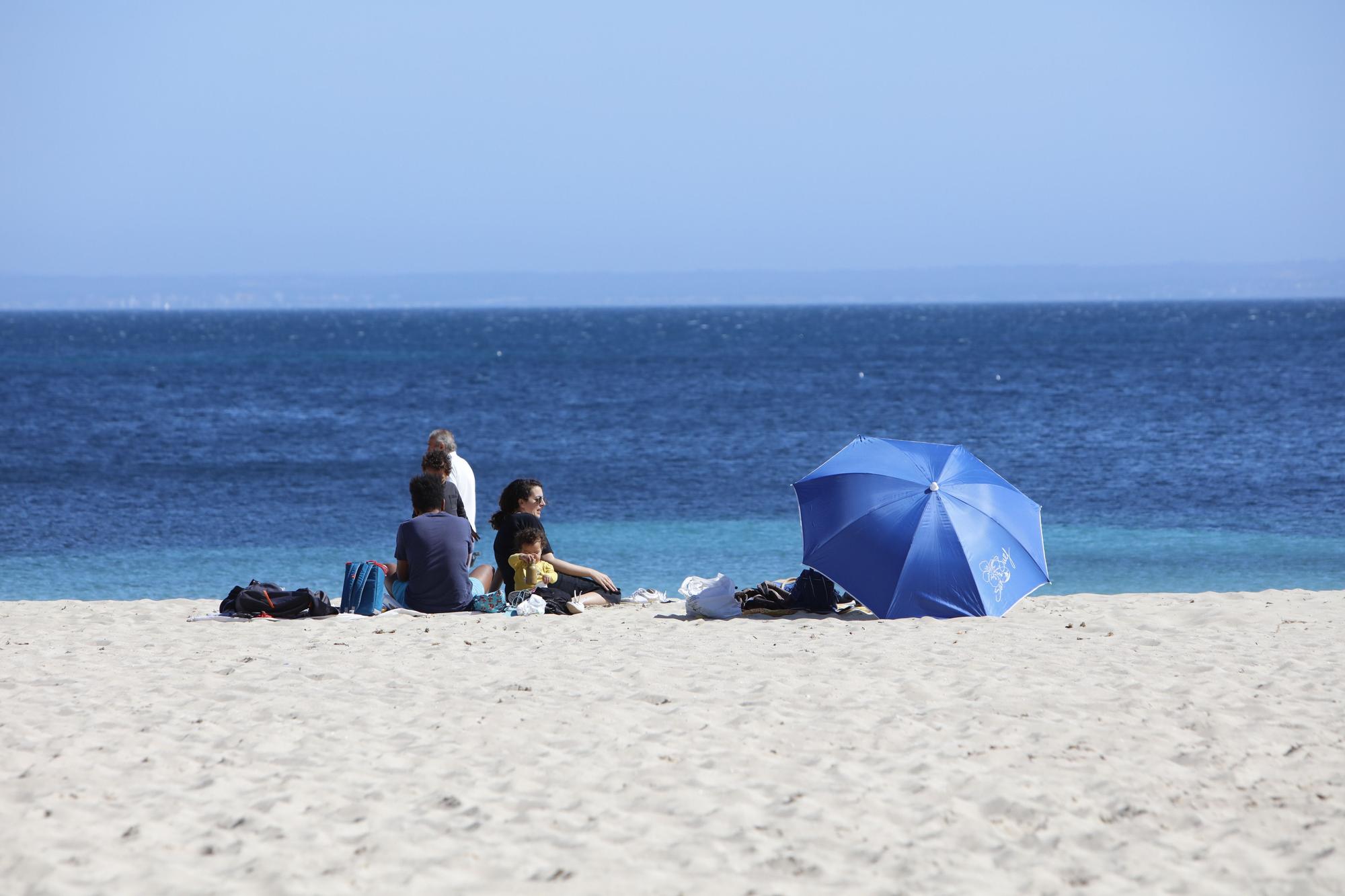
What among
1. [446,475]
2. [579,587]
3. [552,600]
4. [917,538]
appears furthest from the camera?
[579,587]

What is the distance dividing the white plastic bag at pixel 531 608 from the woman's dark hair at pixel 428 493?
102 centimetres

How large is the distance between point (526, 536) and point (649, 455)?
16.8m

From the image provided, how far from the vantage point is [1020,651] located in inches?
309

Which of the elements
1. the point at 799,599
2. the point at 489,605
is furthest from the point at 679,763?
the point at 489,605

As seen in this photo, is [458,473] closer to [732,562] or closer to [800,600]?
[800,600]

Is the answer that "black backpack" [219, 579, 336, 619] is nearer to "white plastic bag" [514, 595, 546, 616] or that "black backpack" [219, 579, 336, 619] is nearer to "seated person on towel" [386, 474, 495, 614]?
"seated person on towel" [386, 474, 495, 614]

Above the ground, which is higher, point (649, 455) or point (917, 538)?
point (917, 538)

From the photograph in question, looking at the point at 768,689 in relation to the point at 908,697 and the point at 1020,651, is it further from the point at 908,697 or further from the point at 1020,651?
the point at 1020,651

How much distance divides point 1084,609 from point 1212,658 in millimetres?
2458

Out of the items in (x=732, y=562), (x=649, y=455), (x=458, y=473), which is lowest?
(x=649, y=455)

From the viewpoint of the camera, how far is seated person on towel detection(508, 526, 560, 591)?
381 inches

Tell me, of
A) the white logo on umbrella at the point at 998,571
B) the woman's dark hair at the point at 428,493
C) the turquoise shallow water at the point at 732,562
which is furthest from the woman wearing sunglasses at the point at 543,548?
the white logo on umbrella at the point at 998,571

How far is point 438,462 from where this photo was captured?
9789 millimetres

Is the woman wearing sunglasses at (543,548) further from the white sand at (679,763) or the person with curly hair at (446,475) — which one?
the white sand at (679,763)
